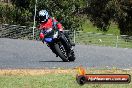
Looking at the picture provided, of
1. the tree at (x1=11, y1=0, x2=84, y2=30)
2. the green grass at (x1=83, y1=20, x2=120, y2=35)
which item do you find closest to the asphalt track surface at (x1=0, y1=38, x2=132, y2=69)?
the tree at (x1=11, y1=0, x2=84, y2=30)

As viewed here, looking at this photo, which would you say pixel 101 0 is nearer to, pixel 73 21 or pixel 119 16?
pixel 119 16

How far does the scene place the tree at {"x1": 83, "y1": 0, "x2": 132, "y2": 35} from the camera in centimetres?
6041

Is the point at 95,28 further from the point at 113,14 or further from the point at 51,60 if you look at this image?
the point at 51,60

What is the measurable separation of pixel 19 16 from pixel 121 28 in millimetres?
18035

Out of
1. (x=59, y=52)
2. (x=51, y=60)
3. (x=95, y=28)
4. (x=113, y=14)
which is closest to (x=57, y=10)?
(x=113, y=14)

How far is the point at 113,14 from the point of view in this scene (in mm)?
61906

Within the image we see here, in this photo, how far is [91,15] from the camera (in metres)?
66.9

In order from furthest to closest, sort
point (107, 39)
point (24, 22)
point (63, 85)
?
point (24, 22) → point (107, 39) → point (63, 85)

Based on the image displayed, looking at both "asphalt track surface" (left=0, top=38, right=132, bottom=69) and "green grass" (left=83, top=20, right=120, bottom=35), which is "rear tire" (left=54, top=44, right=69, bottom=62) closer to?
"asphalt track surface" (left=0, top=38, right=132, bottom=69)

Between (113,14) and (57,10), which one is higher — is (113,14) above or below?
below

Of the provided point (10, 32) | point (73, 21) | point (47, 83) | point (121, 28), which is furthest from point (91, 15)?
point (47, 83)

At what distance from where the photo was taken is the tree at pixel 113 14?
198 ft

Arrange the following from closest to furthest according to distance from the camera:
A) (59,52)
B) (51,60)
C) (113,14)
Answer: (59,52), (51,60), (113,14)

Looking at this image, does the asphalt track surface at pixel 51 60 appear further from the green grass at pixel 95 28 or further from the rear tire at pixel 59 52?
the green grass at pixel 95 28
